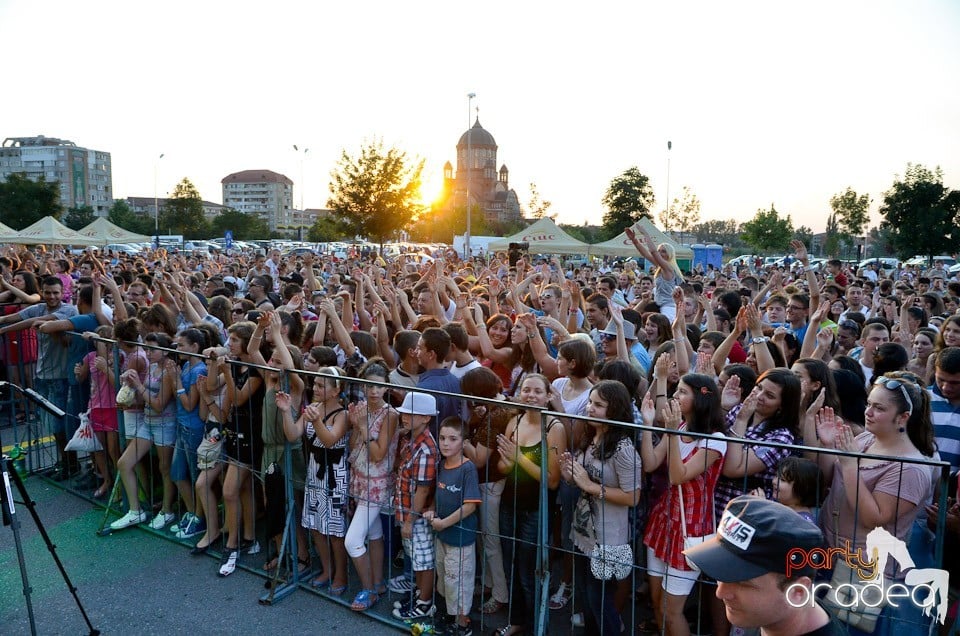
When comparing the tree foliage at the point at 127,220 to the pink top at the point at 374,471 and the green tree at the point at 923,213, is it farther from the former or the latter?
the pink top at the point at 374,471

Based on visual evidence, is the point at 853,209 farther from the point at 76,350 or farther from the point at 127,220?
the point at 127,220

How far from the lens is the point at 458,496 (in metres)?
3.96

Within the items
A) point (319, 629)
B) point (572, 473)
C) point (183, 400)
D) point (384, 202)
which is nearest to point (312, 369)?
point (183, 400)

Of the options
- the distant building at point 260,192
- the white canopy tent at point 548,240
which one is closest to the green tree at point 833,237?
the white canopy tent at point 548,240

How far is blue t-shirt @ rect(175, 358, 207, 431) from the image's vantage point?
5.17 metres

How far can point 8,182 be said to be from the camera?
2464 inches

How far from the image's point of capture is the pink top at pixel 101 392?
586 centimetres

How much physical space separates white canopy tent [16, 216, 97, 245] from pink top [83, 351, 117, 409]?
25.8m

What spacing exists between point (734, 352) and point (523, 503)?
321 cm

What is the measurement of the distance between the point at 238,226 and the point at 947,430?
9083 centimetres

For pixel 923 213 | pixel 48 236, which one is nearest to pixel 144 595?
pixel 48 236

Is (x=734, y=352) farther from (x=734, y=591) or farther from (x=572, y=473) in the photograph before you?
(x=734, y=591)

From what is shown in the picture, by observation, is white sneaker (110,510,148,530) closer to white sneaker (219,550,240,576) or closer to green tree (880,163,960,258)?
white sneaker (219,550,240,576)

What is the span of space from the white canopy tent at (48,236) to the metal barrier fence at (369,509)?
2703cm
